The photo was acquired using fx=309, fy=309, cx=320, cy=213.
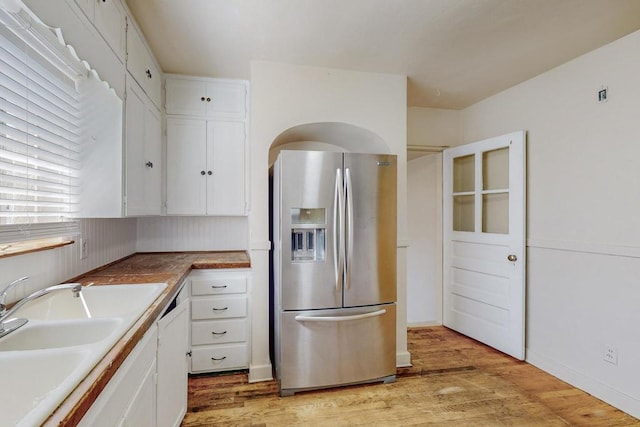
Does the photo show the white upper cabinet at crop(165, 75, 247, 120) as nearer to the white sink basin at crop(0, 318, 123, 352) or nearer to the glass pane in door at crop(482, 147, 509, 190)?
the white sink basin at crop(0, 318, 123, 352)

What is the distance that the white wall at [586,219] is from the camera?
82.7 inches

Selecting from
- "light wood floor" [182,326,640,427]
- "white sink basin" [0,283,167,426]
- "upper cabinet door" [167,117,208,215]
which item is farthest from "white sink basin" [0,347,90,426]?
"upper cabinet door" [167,117,208,215]

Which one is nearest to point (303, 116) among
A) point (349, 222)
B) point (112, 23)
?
point (349, 222)

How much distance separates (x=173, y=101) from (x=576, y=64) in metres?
3.39

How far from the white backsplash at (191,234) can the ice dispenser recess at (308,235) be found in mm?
1132

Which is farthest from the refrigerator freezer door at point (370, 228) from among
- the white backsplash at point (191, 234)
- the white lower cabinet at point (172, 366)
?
the white backsplash at point (191, 234)

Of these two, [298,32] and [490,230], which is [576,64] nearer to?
[490,230]

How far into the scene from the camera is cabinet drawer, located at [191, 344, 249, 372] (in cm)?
250

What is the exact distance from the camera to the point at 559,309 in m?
2.54

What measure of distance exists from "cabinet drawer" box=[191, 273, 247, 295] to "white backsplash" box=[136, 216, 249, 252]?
0.71 meters

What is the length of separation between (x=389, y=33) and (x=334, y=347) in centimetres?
224

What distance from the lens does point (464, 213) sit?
3451 millimetres

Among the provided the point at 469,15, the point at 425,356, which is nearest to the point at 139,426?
the point at 425,356

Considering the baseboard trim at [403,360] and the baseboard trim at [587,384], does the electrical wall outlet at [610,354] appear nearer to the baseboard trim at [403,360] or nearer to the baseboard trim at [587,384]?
the baseboard trim at [587,384]
